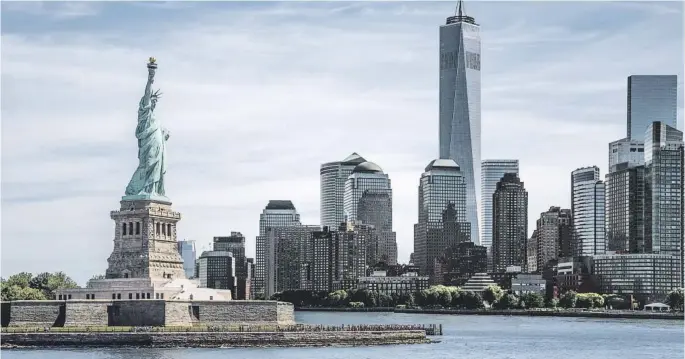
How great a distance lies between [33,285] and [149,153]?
44.8 metres

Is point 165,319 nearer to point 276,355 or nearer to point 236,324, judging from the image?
point 236,324

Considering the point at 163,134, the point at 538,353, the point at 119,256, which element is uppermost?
the point at 163,134

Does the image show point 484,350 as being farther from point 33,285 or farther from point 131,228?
point 33,285

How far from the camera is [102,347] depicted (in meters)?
129

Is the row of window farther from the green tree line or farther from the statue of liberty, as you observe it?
the green tree line

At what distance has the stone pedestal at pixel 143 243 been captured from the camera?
146m

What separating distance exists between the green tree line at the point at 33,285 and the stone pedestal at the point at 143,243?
17427 mm

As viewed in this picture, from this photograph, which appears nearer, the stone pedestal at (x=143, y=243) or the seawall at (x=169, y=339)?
the seawall at (x=169, y=339)

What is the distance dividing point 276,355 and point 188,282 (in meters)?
26.0

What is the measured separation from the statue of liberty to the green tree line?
19.9 meters

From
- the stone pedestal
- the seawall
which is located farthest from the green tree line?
the seawall

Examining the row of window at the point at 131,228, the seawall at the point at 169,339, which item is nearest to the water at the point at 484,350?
the seawall at the point at 169,339

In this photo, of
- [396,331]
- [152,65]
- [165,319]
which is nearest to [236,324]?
[165,319]

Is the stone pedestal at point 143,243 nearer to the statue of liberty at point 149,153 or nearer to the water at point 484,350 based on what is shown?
the statue of liberty at point 149,153
